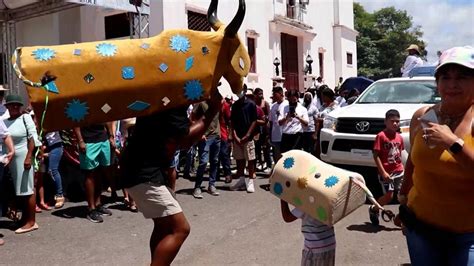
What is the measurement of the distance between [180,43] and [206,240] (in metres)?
3.16

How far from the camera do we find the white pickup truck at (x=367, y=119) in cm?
858

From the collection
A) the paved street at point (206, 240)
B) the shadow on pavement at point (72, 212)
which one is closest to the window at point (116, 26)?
the shadow on pavement at point (72, 212)

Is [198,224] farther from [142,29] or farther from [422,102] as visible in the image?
[142,29]

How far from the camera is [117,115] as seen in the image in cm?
385

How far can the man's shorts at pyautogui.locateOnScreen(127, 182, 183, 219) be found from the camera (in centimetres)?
396

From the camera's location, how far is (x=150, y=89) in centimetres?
384

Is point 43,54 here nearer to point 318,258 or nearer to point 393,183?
point 318,258

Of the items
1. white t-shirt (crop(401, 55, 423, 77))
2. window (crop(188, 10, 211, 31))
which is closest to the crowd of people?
white t-shirt (crop(401, 55, 423, 77))

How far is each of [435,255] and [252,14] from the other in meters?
20.6

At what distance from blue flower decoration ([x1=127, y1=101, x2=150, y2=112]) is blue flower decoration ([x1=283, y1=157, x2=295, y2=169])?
105cm

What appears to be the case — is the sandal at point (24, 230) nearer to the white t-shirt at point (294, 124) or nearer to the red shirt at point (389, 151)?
the red shirt at point (389, 151)

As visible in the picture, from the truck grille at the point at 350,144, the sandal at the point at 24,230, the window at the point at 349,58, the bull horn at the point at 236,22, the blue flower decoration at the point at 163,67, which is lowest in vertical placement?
the sandal at the point at 24,230

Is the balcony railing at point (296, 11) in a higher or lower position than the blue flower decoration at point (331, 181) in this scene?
higher

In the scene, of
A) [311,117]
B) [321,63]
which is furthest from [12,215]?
[321,63]
